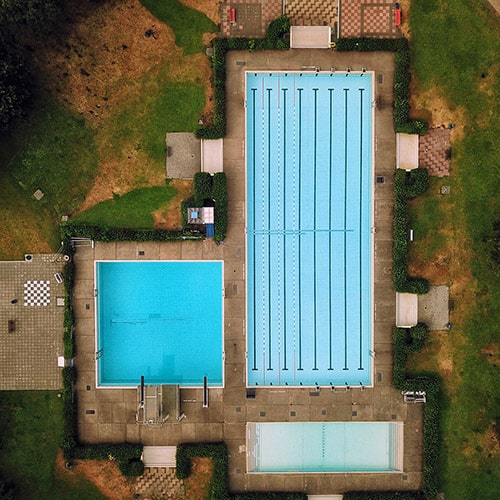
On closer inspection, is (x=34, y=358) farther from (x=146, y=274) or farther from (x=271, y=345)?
(x=271, y=345)

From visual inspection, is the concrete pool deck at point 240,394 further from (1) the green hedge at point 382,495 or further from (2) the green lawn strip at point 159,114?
(2) the green lawn strip at point 159,114

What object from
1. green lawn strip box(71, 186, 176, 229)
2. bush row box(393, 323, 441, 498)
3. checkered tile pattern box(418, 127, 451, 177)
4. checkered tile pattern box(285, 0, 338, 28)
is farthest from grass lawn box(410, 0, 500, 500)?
green lawn strip box(71, 186, 176, 229)

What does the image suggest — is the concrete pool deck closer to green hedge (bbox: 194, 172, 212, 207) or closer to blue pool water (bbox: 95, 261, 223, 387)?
blue pool water (bbox: 95, 261, 223, 387)

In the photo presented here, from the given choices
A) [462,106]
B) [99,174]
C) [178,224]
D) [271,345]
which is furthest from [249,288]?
[462,106]

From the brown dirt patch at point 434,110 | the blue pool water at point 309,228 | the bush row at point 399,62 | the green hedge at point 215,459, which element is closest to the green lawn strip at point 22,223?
the blue pool water at point 309,228

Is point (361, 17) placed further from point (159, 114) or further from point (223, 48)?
point (159, 114)

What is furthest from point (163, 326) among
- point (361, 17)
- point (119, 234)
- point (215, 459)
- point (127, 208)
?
point (361, 17)
